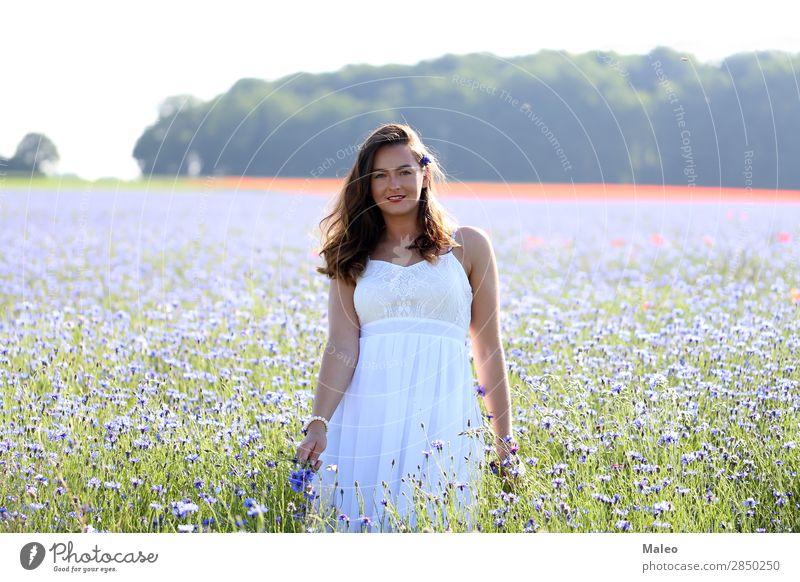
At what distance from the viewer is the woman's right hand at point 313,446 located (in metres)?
3.25

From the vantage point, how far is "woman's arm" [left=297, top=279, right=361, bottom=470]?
3.28m

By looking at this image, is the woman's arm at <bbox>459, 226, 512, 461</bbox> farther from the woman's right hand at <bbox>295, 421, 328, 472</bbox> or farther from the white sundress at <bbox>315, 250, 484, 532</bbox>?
the woman's right hand at <bbox>295, 421, 328, 472</bbox>

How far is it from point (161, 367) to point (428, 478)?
1777 mm

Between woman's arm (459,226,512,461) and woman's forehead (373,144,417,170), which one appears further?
woman's arm (459,226,512,461)

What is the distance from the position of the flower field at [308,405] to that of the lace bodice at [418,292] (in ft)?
1.63

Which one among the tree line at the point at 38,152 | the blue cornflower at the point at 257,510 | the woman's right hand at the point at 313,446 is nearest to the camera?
the blue cornflower at the point at 257,510

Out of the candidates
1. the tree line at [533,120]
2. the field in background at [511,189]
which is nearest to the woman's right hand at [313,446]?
the tree line at [533,120]

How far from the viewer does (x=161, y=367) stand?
173 inches

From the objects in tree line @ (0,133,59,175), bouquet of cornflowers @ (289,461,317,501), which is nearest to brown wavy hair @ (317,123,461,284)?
bouquet of cornflowers @ (289,461,317,501)

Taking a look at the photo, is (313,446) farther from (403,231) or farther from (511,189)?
(511,189)
